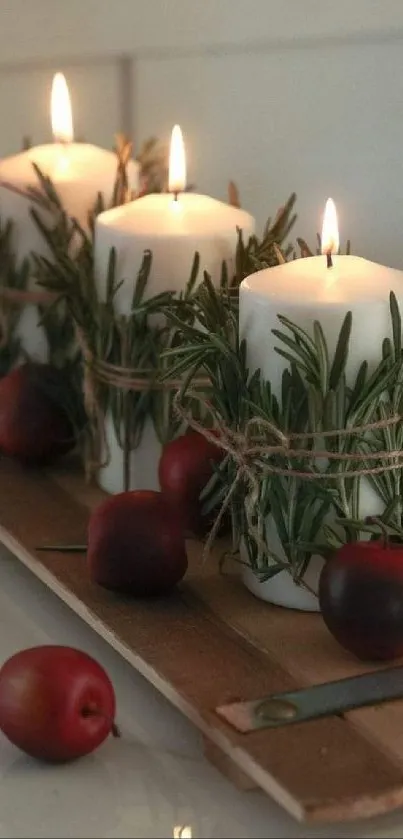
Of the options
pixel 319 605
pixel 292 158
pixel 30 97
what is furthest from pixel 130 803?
pixel 30 97

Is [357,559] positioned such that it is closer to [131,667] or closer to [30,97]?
[131,667]

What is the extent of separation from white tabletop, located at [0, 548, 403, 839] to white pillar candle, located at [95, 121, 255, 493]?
0.76 feet

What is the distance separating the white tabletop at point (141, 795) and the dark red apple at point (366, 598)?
9cm

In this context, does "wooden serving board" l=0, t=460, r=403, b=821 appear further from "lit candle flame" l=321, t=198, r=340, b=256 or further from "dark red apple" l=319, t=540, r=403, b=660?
"lit candle flame" l=321, t=198, r=340, b=256

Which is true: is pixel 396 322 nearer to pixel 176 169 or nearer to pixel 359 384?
pixel 359 384

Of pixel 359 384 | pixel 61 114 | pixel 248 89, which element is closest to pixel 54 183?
pixel 61 114

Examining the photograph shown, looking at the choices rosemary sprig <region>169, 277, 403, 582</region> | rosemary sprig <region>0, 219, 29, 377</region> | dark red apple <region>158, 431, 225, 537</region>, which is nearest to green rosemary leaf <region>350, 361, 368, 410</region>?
rosemary sprig <region>169, 277, 403, 582</region>

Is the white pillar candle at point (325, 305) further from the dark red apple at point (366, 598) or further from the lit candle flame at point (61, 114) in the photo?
the lit candle flame at point (61, 114)

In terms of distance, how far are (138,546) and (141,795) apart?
0.15 meters

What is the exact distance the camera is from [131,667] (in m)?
0.61

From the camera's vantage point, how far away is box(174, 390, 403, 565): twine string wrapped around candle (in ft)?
1.93

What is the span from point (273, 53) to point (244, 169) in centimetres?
10

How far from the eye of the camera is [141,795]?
19.6 inches

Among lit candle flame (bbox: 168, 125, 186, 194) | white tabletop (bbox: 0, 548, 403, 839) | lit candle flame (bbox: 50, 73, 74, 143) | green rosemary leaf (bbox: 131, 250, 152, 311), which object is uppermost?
lit candle flame (bbox: 50, 73, 74, 143)
